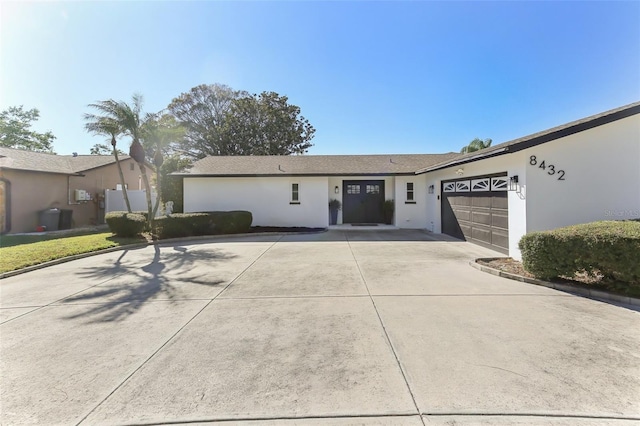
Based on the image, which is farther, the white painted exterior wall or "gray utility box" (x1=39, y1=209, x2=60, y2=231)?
"gray utility box" (x1=39, y1=209, x2=60, y2=231)

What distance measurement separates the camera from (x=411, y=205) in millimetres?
15242

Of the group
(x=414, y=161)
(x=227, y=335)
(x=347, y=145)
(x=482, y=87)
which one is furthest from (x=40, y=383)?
(x=347, y=145)

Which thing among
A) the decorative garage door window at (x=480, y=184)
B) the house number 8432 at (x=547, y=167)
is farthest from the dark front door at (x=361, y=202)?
the house number 8432 at (x=547, y=167)

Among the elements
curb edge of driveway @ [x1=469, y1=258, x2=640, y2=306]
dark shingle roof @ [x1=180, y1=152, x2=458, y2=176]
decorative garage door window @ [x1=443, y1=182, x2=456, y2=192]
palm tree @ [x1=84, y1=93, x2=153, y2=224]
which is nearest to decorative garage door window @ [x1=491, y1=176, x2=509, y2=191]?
decorative garage door window @ [x1=443, y1=182, x2=456, y2=192]

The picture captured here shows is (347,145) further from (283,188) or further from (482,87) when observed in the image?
(482,87)

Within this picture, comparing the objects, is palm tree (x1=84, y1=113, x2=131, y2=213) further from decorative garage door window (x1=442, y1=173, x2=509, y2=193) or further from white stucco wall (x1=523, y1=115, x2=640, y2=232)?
white stucco wall (x1=523, y1=115, x2=640, y2=232)

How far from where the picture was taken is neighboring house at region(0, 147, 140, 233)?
43.1 ft

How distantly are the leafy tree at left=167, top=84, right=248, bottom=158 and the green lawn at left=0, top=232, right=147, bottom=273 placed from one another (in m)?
22.2

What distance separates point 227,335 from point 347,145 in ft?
74.1

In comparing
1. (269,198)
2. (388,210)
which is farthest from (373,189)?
(269,198)

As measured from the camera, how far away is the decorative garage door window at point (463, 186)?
415 inches

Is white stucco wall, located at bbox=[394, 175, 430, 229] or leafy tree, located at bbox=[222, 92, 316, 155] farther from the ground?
leafy tree, located at bbox=[222, 92, 316, 155]

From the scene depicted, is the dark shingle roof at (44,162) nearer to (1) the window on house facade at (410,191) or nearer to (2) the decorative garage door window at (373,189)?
(2) the decorative garage door window at (373,189)

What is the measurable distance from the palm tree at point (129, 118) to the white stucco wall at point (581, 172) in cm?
1336
